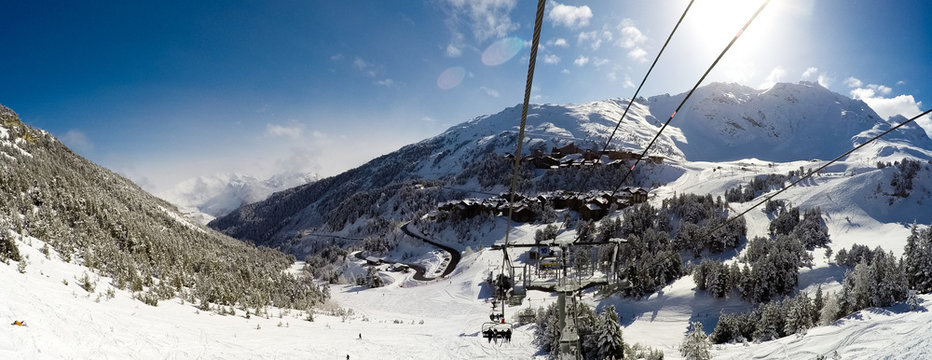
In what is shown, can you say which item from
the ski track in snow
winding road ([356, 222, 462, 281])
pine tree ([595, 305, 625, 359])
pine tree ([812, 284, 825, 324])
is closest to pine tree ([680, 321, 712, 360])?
the ski track in snow

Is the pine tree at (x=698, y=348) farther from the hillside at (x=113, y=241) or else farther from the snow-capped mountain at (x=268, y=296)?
the hillside at (x=113, y=241)

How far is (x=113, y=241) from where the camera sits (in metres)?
30.6

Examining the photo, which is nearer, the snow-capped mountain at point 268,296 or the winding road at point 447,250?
the snow-capped mountain at point 268,296

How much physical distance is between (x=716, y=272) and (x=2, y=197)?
61058 mm

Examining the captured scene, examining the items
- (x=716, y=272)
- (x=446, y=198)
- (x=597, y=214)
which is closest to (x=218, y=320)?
(x=716, y=272)

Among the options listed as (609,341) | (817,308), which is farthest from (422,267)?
(817,308)

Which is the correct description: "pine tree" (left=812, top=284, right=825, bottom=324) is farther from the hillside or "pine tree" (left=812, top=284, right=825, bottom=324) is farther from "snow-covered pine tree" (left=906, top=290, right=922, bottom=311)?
the hillside

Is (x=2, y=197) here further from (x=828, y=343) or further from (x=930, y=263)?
(x=930, y=263)

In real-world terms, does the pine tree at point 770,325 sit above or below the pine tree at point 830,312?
below

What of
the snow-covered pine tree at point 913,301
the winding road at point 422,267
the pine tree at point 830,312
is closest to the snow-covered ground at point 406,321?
the snow-covered pine tree at point 913,301

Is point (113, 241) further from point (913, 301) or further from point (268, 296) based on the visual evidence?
point (913, 301)

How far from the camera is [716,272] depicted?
3838 cm

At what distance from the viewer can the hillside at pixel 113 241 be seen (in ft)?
82.2

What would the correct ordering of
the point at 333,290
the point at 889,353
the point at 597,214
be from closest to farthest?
the point at 889,353 < the point at 333,290 < the point at 597,214
